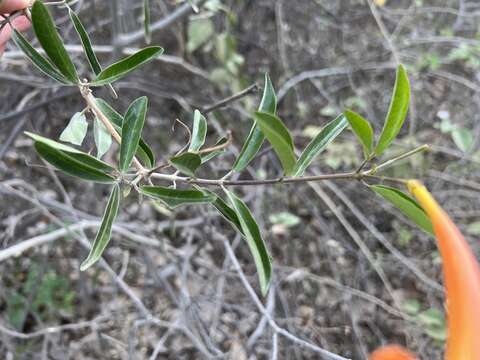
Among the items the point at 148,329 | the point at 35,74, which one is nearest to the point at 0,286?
the point at 148,329

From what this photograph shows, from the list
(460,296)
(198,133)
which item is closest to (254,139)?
(198,133)

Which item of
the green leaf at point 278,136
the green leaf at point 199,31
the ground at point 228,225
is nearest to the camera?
the green leaf at point 278,136

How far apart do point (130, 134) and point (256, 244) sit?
173 mm

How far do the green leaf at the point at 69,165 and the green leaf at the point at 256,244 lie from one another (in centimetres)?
14

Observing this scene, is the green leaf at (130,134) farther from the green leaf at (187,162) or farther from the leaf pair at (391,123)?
the leaf pair at (391,123)

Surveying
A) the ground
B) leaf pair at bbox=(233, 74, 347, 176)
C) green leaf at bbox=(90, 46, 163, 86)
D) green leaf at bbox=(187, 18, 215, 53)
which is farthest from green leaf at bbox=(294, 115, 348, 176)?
green leaf at bbox=(187, 18, 215, 53)

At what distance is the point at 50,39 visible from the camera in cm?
51

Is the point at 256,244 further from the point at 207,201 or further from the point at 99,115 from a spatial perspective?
the point at 99,115

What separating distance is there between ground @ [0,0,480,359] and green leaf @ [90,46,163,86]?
0.73m

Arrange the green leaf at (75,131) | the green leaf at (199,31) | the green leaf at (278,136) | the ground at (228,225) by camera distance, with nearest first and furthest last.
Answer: the green leaf at (278,136), the green leaf at (75,131), the ground at (228,225), the green leaf at (199,31)

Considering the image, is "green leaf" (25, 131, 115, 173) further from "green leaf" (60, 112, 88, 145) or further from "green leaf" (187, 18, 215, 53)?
"green leaf" (187, 18, 215, 53)

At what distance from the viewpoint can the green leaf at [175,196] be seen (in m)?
0.51

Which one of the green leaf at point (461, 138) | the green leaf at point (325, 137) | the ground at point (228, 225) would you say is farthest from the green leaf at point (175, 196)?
the green leaf at point (461, 138)

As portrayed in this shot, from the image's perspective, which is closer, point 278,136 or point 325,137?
point 278,136
